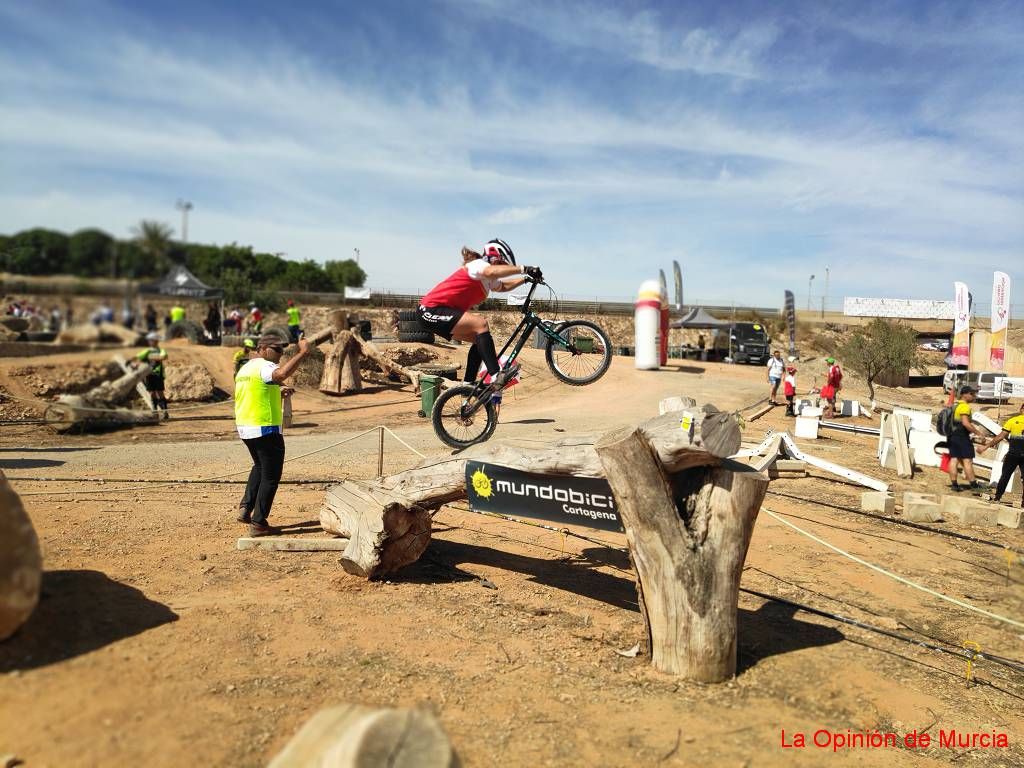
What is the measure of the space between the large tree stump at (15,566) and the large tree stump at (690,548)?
329 cm

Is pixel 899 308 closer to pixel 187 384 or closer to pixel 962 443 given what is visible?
pixel 962 443

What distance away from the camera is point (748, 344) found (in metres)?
33.8

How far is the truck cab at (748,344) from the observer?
33594 mm

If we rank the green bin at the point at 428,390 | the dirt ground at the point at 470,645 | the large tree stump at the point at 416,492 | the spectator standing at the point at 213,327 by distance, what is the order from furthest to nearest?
the spectator standing at the point at 213,327, the green bin at the point at 428,390, the large tree stump at the point at 416,492, the dirt ground at the point at 470,645

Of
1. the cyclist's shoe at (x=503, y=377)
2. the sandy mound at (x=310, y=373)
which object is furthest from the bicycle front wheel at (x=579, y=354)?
the sandy mound at (x=310, y=373)

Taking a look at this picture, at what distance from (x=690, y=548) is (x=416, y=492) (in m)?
2.35

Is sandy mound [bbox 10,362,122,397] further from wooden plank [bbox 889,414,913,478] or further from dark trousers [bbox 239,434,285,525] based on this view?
wooden plank [bbox 889,414,913,478]

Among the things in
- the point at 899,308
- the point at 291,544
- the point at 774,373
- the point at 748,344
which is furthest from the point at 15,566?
the point at 899,308

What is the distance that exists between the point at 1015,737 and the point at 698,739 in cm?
234

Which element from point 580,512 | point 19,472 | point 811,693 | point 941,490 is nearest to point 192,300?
point 580,512

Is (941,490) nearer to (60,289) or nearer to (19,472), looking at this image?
(60,289)

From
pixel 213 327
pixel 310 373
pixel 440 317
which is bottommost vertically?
pixel 310 373

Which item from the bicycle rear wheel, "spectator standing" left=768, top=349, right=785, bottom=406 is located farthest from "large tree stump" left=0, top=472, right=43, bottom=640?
"spectator standing" left=768, top=349, right=785, bottom=406

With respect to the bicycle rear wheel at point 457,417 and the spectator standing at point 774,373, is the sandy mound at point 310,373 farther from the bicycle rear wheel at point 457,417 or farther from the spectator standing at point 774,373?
the spectator standing at point 774,373
